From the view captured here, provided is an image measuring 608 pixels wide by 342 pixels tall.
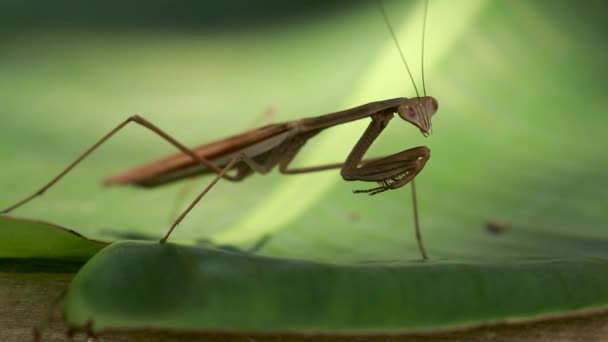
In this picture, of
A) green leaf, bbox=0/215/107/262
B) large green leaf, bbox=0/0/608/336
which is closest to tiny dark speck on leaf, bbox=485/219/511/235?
large green leaf, bbox=0/0/608/336

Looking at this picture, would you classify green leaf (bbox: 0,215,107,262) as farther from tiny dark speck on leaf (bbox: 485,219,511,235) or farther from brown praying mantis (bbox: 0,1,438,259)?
tiny dark speck on leaf (bbox: 485,219,511,235)

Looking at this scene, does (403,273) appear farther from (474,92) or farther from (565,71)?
(565,71)

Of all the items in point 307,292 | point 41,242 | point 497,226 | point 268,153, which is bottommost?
point 497,226

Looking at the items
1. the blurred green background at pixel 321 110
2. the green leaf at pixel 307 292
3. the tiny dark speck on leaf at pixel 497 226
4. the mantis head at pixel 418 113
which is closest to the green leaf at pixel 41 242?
the green leaf at pixel 307 292

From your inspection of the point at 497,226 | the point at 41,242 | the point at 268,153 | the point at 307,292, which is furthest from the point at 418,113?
the point at 41,242

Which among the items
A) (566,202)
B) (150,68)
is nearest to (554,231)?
(566,202)

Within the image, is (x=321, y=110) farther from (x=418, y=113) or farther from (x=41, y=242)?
(x=41, y=242)
